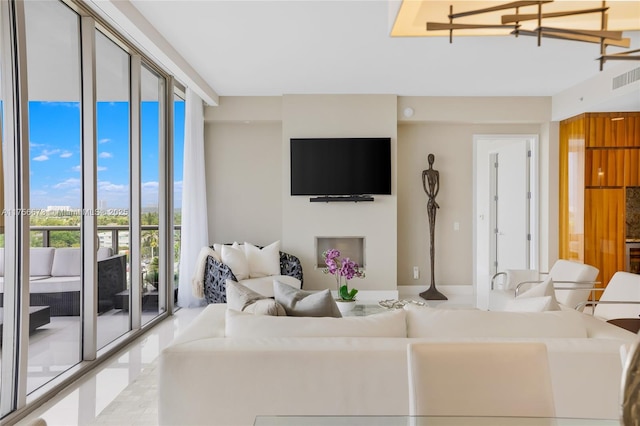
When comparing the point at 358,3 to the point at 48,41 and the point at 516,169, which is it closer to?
the point at 48,41

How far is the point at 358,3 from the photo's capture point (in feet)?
10.9

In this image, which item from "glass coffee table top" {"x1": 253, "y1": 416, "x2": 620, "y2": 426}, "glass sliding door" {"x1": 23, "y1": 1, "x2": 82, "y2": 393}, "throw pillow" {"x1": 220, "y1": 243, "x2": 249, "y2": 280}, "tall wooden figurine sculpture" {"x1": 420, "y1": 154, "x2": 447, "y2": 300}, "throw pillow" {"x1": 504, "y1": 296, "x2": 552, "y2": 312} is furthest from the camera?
"tall wooden figurine sculpture" {"x1": 420, "y1": 154, "x2": 447, "y2": 300}

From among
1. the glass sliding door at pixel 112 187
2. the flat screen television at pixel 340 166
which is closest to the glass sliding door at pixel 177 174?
the glass sliding door at pixel 112 187

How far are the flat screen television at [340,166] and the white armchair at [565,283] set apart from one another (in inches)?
80.2

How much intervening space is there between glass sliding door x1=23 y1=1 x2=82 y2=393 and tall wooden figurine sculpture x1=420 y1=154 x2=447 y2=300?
4.47m

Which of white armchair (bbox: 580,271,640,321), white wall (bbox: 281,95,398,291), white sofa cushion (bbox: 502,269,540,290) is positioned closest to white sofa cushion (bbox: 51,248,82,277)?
white wall (bbox: 281,95,398,291)

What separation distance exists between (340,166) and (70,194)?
141 inches

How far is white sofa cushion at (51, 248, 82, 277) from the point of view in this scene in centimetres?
307

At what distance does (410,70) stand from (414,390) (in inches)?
168

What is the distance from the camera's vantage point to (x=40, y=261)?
2.86 m

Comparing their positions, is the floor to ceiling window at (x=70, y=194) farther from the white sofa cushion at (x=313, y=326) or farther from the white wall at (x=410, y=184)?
the white wall at (x=410, y=184)

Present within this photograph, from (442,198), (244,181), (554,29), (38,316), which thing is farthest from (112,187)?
(442,198)

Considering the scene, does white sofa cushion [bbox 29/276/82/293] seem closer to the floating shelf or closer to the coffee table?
the coffee table

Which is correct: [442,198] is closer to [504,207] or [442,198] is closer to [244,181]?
[504,207]
